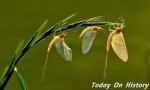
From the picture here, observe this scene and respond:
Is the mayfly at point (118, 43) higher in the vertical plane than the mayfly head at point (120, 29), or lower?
lower

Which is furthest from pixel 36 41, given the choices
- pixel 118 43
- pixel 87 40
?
pixel 118 43

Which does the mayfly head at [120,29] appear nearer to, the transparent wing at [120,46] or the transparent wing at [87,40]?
the transparent wing at [120,46]

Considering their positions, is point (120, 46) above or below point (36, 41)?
below

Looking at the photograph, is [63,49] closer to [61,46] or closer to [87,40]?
[61,46]

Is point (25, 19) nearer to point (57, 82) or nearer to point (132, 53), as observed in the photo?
point (57, 82)

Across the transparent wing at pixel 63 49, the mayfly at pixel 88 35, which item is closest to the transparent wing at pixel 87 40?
the mayfly at pixel 88 35

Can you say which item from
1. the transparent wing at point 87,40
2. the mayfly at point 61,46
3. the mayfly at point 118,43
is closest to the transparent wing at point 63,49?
the mayfly at point 61,46
